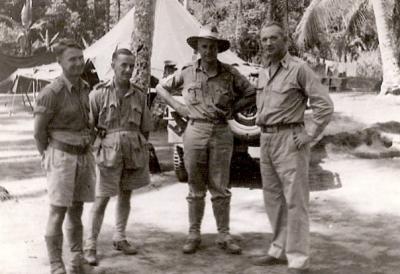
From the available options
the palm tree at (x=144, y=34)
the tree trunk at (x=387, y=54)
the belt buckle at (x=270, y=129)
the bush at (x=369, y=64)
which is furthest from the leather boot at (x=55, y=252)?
the bush at (x=369, y=64)

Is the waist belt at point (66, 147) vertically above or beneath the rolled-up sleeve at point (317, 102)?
beneath

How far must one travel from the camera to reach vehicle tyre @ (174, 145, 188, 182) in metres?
8.25

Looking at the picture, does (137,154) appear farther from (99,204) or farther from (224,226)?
(224,226)

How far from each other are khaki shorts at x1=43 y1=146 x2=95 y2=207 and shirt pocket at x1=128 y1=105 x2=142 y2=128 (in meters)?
0.73

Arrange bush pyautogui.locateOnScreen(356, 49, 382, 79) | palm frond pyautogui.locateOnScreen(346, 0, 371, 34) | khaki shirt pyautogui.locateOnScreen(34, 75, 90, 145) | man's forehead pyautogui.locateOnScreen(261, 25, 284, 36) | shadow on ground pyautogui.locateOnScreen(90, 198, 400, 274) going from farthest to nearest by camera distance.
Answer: bush pyautogui.locateOnScreen(356, 49, 382, 79)
palm frond pyautogui.locateOnScreen(346, 0, 371, 34)
shadow on ground pyautogui.locateOnScreen(90, 198, 400, 274)
man's forehead pyautogui.locateOnScreen(261, 25, 284, 36)
khaki shirt pyautogui.locateOnScreen(34, 75, 90, 145)

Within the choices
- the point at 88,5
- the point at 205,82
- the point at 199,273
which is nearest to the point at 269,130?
the point at 205,82

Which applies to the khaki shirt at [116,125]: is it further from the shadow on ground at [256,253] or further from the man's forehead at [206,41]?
the shadow on ground at [256,253]

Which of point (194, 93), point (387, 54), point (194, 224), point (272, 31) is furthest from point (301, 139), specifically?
point (387, 54)

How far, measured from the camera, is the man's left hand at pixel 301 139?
4.41m

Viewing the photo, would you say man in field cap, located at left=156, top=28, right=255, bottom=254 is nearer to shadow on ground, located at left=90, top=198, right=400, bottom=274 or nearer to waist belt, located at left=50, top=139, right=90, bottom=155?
shadow on ground, located at left=90, top=198, right=400, bottom=274

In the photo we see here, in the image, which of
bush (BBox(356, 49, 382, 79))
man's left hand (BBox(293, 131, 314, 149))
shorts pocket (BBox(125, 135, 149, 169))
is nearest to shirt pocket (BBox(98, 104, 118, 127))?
shorts pocket (BBox(125, 135, 149, 169))

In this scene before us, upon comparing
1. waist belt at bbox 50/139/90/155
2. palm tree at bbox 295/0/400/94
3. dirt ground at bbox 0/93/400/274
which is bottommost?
dirt ground at bbox 0/93/400/274

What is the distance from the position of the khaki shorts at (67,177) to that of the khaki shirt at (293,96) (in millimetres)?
1382

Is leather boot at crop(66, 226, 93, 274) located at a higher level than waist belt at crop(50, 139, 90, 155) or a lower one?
lower
